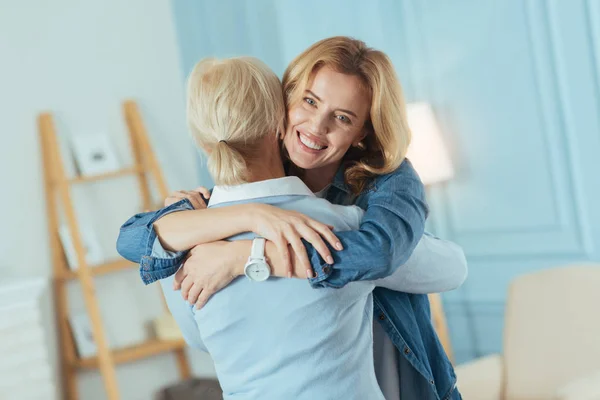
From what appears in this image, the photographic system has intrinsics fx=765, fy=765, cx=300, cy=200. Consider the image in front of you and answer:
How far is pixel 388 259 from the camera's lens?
1.26m

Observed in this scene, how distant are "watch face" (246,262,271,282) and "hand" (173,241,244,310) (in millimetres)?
25

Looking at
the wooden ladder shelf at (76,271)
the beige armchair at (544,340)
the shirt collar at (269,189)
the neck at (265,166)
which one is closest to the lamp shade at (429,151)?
the beige armchair at (544,340)

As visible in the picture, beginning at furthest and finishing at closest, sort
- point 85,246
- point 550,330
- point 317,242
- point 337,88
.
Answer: point 85,246
point 550,330
point 337,88
point 317,242

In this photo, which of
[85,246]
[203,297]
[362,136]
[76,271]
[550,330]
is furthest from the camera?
[85,246]

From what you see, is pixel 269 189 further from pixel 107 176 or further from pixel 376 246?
pixel 107 176

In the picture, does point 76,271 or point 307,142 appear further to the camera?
point 76,271

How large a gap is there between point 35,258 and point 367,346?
3402 millimetres

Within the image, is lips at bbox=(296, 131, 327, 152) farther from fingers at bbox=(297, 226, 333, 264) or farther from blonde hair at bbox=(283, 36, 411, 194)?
fingers at bbox=(297, 226, 333, 264)

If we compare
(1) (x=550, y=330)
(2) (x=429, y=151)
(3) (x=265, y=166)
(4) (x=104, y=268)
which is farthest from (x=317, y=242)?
(4) (x=104, y=268)

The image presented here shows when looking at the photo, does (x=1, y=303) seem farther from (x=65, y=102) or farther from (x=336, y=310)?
(x=336, y=310)

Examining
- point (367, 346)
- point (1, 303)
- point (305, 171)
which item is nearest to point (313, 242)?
point (367, 346)

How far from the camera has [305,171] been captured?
173 cm

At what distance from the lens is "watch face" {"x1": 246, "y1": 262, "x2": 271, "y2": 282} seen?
50.0 inches

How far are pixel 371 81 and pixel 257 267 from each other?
508 mm
